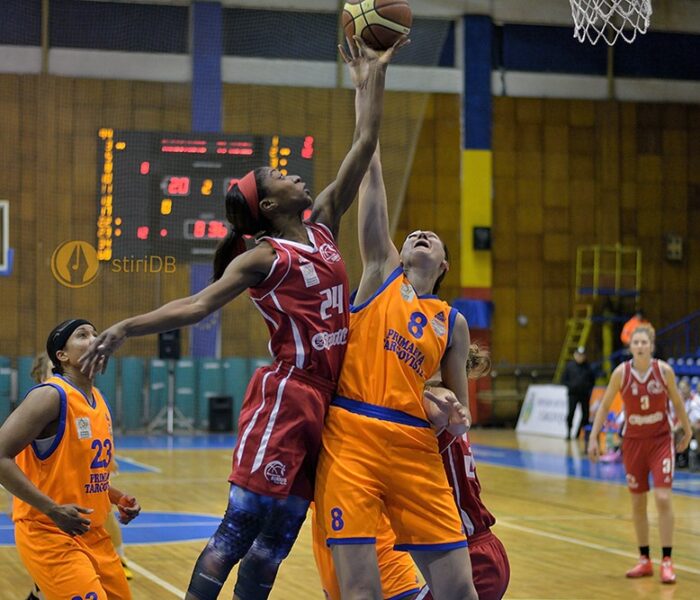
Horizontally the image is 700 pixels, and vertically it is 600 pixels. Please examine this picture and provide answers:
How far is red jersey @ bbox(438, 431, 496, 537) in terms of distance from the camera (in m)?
4.56

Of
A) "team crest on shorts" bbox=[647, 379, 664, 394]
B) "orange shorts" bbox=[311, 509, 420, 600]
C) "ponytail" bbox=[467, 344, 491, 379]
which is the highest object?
"ponytail" bbox=[467, 344, 491, 379]

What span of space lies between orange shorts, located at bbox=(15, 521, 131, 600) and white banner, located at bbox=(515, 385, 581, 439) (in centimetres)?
1742

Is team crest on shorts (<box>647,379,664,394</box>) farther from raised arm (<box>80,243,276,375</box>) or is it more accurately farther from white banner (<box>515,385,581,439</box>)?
white banner (<box>515,385,581,439</box>)

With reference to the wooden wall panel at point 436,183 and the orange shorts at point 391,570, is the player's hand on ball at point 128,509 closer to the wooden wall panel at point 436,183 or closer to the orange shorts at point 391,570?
the orange shorts at point 391,570

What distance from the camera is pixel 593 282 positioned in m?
25.4

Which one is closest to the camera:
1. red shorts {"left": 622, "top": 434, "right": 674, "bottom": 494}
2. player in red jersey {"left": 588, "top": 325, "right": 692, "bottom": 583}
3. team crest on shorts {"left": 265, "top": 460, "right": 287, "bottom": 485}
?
team crest on shorts {"left": 265, "top": 460, "right": 287, "bottom": 485}

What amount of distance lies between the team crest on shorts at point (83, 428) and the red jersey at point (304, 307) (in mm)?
998

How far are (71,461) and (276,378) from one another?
3.55 ft

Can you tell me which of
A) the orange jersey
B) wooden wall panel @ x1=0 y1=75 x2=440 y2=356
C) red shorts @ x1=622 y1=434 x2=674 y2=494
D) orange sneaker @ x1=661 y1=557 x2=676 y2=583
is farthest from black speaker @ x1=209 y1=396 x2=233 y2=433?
the orange jersey

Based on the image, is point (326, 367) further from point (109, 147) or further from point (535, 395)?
point (535, 395)

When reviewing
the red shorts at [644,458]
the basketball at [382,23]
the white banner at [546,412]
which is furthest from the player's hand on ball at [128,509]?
the white banner at [546,412]

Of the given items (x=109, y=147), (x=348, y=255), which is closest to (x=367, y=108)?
(x=109, y=147)

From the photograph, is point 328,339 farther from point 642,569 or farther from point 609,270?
point 609,270

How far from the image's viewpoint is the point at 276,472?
13.2ft
